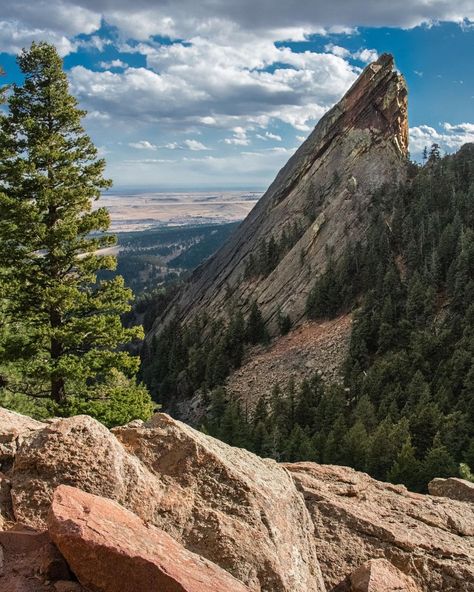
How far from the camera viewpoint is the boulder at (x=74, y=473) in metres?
9.41

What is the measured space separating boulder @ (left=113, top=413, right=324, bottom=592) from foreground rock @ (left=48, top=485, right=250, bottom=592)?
0.82 meters

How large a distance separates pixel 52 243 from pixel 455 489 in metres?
17.3

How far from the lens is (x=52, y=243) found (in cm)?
1894

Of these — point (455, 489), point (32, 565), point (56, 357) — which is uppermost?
point (56, 357)

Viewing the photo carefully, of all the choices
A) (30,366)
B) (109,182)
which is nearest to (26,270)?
(30,366)

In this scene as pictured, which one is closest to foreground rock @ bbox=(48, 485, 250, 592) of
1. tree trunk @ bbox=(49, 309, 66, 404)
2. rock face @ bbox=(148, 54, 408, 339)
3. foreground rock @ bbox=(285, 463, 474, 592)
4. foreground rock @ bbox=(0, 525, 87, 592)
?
foreground rock @ bbox=(0, 525, 87, 592)

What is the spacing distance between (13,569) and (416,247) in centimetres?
8231

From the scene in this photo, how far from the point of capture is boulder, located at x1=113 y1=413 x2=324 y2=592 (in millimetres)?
9070

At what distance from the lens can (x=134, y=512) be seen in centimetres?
945

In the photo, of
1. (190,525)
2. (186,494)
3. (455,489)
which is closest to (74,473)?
(186,494)

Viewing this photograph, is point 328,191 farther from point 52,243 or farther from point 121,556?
point 121,556

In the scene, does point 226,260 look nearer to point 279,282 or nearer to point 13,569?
point 279,282

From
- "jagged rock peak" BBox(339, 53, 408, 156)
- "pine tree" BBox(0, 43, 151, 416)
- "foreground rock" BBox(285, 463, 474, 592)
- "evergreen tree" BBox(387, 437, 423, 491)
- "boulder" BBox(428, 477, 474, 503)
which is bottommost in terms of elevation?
"evergreen tree" BBox(387, 437, 423, 491)

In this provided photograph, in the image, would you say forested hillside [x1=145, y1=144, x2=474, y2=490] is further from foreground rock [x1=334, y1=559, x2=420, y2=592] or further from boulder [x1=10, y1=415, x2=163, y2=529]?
boulder [x1=10, y1=415, x2=163, y2=529]
